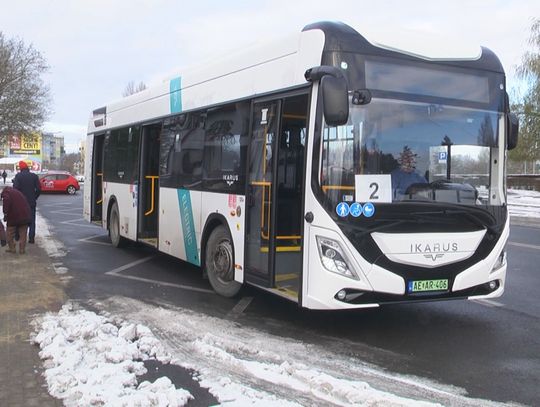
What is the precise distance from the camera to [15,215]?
1092cm

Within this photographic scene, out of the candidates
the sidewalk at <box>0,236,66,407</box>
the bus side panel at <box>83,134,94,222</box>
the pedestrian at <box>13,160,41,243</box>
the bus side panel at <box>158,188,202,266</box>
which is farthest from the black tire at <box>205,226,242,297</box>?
the bus side panel at <box>83,134,94,222</box>

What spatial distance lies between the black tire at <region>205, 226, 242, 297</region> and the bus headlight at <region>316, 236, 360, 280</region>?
2.00 m

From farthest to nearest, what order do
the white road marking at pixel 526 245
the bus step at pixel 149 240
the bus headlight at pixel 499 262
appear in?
the white road marking at pixel 526 245, the bus step at pixel 149 240, the bus headlight at pixel 499 262

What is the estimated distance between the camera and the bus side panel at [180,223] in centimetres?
845

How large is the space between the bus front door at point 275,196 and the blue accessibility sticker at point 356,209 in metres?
0.77

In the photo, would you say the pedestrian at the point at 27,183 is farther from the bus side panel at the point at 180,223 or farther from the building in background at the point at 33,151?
the bus side panel at the point at 180,223

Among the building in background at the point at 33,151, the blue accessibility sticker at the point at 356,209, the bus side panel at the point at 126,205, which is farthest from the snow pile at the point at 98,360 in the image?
the building in background at the point at 33,151

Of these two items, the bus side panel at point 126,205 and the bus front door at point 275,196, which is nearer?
the bus front door at point 275,196

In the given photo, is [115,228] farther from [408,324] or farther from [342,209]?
[342,209]

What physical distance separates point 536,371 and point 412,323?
178 centimetres

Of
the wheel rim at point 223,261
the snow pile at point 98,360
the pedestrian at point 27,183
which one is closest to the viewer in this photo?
the snow pile at point 98,360

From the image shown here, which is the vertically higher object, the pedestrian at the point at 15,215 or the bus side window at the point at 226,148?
the bus side window at the point at 226,148

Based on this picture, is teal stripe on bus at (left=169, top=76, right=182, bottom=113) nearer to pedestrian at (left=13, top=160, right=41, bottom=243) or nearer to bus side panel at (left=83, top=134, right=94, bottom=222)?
pedestrian at (left=13, top=160, right=41, bottom=243)

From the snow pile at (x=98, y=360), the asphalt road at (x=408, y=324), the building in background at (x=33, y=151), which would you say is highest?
the building in background at (x=33, y=151)
